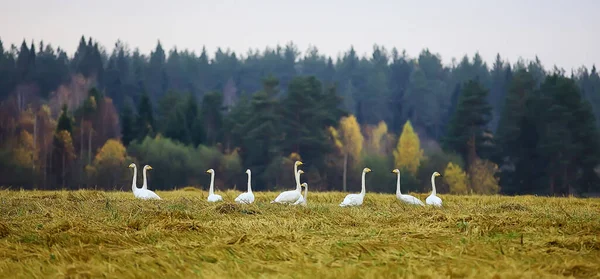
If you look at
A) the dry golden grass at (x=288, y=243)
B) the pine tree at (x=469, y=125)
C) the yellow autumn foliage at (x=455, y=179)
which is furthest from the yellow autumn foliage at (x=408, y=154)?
the dry golden grass at (x=288, y=243)

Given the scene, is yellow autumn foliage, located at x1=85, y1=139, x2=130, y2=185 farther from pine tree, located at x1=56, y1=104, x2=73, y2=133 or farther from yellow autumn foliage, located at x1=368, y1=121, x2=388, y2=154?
yellow autumn foliage, located at x1=368, y1=121, x2=388, y2=154

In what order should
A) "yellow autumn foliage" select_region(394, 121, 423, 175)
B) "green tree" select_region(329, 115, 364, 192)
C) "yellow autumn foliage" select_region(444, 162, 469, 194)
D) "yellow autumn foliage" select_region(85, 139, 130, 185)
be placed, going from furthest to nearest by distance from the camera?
"green tree" select_region(329, 115, 364, 192) < "yellow autumn foliage" select_region(394, 121, 423, 175) < "yellow autumn foliage" select_region(85, 139, 130, 185) < "yellow autumn foliage" select_region(444, 162, 469, 194)

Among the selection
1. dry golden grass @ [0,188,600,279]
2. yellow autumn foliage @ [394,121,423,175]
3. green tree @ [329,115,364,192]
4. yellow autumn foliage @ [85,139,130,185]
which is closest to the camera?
dry golden grass @ [0,188,600,279]

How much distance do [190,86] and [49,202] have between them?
397 feet

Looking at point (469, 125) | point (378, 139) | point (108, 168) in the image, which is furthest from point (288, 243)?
point (378, 139)

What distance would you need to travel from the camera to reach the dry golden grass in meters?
10.9

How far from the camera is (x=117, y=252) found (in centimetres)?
1212

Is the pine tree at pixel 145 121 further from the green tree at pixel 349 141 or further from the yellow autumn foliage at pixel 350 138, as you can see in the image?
the yellow autumn foliage at pixel 350 138

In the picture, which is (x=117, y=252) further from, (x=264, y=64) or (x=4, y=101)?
(x=264, y=64)

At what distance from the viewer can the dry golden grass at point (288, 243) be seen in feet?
35.7

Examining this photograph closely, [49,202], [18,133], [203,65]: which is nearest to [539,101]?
[18,133]

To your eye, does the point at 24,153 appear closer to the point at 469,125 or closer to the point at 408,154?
the point at 408,154

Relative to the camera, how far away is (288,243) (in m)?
12.8

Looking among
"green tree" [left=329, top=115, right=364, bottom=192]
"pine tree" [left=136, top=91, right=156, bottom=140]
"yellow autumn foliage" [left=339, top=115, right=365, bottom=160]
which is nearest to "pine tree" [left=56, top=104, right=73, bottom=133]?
"pine tree" [left=136, top=91, right=156, bottom=140]
